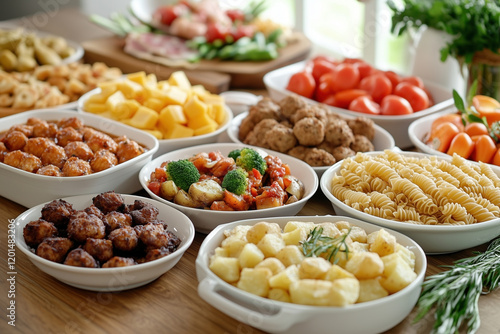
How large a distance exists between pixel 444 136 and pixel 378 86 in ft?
2.28

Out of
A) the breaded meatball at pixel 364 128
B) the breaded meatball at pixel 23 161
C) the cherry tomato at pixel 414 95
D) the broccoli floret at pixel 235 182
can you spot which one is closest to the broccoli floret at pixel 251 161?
the broccoli floret at pixel 235 182

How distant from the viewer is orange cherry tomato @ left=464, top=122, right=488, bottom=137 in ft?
9.01

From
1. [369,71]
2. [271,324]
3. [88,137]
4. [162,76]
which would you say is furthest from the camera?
[162,76]

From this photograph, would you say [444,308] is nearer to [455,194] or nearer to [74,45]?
[455,194]

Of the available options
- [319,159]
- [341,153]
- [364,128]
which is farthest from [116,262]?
[364,128]

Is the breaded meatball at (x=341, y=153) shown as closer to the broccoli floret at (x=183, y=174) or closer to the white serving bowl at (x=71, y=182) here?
the broccoli floret at (x=183, y=174)

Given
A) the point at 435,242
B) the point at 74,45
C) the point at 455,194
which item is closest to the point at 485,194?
the point at 455,194

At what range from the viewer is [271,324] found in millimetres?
1636

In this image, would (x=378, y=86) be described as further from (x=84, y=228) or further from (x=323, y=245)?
(x=84, y=228)

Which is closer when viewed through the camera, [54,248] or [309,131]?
[54,248]

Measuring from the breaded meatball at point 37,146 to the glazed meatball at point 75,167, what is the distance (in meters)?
0.17

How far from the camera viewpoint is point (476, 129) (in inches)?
108

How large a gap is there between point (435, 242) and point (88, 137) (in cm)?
158

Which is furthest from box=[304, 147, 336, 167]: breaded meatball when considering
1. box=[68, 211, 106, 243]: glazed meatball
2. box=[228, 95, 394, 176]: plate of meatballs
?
box=[68, 211, 106, 243]: glazed meatball
